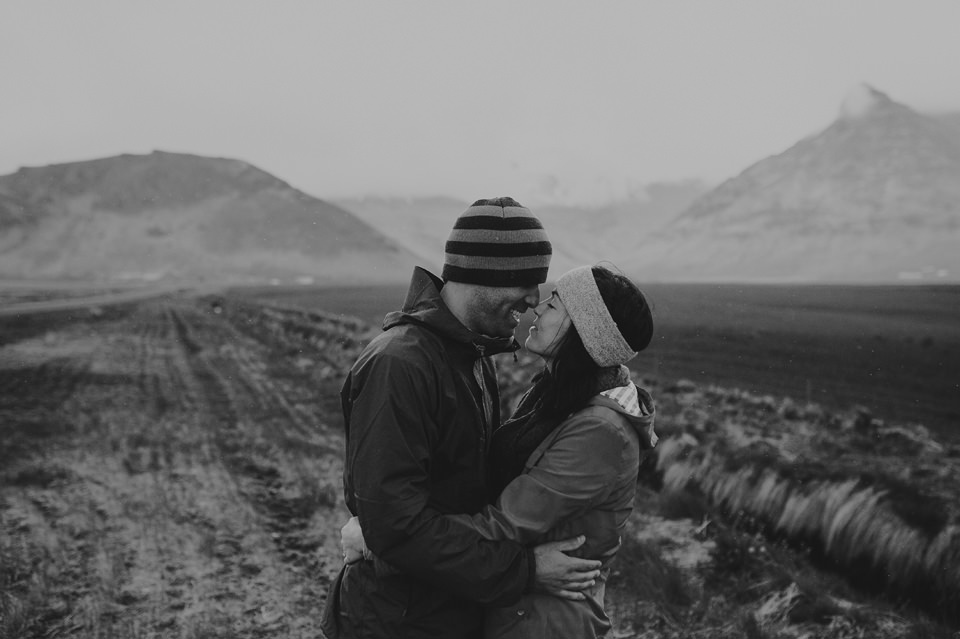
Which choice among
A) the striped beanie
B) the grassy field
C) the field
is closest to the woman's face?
the striped beanie

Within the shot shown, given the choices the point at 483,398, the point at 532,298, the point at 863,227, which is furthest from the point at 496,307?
the point at 863,227

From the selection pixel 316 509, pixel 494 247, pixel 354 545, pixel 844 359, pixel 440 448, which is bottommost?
pixel 844 359

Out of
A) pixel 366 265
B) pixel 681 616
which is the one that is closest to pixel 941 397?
pixel 681 616

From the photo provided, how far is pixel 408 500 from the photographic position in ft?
5.91

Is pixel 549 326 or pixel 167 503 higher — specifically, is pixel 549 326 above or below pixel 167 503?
above

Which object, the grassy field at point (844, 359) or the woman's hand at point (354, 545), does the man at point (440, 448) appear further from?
the grassy field at point (844, 359)

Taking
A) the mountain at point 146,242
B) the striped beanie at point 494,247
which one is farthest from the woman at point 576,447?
the mountain at point 146,242

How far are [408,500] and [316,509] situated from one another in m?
5.19

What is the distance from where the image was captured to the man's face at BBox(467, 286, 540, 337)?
2111 mm

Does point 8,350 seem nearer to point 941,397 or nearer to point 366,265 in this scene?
point 941,397

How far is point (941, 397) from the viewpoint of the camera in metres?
12.1

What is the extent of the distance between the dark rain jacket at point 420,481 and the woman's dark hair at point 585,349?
0.24 m

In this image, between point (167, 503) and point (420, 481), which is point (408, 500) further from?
point (167, 503)

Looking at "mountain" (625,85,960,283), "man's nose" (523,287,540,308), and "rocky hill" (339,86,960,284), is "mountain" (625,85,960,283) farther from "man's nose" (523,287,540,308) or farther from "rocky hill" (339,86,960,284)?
"man's nose" (523,287,540,308)
